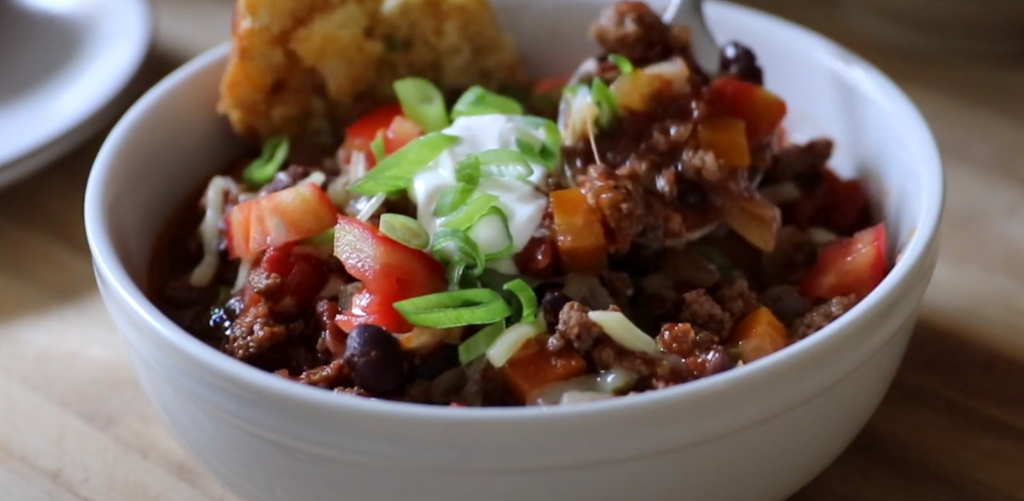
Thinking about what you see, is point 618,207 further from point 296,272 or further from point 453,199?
point 296,272

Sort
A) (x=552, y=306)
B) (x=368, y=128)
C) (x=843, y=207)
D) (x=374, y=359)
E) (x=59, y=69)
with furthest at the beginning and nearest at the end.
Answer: (x=59, y=69)
(x=368, y=128)
(x=843, y=207)
(x=552, y=306)
(x=374, y=359)

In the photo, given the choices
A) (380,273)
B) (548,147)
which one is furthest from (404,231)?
(548,147)

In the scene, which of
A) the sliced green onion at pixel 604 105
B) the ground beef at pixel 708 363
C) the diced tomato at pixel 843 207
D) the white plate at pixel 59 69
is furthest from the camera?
the white plate at pixel 59 69

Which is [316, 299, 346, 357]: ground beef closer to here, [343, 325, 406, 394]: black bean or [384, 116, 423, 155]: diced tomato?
[343, 325, 406, 394]: black bean

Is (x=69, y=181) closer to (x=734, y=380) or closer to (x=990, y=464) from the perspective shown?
(x=734, y=380)

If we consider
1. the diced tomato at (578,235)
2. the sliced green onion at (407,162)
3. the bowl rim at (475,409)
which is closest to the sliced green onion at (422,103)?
the sliced green onion at (407,162)

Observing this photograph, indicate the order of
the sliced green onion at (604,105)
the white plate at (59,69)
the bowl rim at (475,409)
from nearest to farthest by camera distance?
the bowl rim at (475,409) → the sliced green onion at (604,105) → the white plate at (59,69)

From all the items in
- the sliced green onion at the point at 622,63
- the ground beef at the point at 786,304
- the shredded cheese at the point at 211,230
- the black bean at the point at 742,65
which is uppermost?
the sliced green onion at the point at 622,63

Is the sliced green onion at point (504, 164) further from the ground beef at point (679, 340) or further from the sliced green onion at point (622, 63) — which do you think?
the ground beef at point (679, 340)
